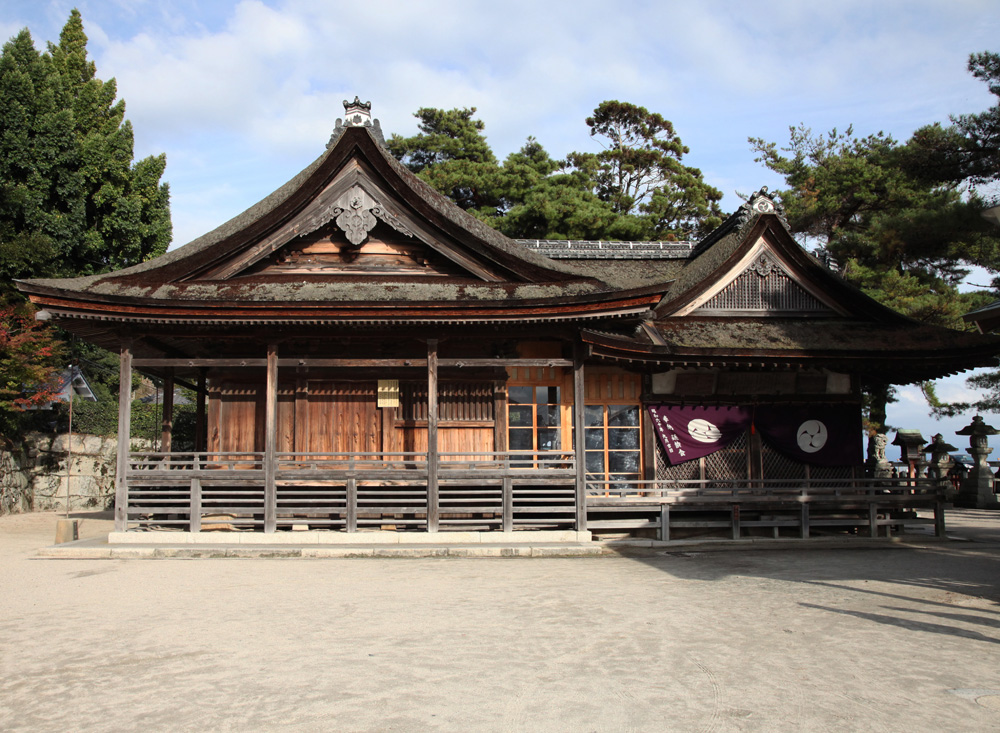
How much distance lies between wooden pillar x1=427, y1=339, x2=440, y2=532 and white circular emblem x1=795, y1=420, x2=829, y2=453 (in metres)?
8.35

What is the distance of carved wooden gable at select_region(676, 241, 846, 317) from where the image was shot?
17703 millimetres

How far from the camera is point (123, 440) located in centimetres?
1373

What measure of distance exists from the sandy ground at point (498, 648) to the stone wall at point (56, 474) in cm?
1271

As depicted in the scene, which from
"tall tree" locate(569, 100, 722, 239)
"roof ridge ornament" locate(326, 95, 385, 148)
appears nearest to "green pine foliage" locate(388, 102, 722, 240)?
"tall tree" locate(569, 100, 722, 239)

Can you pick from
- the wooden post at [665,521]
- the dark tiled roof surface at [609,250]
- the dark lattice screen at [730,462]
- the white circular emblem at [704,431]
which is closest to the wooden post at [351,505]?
the wooden post at [665,521]

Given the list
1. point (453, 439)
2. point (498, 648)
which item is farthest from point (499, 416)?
point (498, 648)

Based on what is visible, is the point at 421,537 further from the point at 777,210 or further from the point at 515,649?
the point at 777,210

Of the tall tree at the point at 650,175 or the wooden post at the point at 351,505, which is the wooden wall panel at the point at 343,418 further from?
the tall tree at the point at 650,175

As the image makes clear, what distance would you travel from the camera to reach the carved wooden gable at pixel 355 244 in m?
14.7

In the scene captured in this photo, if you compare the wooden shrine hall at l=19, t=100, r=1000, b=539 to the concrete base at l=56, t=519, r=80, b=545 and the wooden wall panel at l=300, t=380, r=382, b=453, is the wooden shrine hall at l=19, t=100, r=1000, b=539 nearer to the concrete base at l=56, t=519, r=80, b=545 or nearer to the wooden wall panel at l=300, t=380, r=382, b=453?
the wooden wall panel at l=300, t=380, r=382, b=453

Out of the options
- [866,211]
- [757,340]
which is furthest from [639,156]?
[757,340]

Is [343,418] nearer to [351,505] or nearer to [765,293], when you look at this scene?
[351,505]

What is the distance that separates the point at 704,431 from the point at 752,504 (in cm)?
185

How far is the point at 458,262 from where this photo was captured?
14.7m
